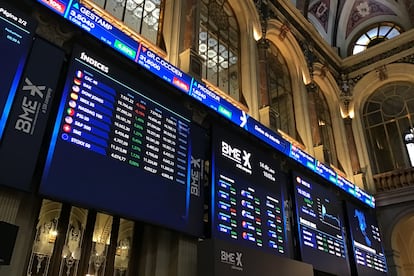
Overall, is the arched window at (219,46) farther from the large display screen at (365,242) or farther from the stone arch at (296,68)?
the large display screen at (365,242)

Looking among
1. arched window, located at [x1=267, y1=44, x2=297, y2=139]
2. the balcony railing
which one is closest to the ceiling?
arched window, located at [x1=267, y1=44, x2=297, y2=139]

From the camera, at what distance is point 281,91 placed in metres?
9.88

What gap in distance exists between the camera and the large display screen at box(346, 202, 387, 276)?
820 cm

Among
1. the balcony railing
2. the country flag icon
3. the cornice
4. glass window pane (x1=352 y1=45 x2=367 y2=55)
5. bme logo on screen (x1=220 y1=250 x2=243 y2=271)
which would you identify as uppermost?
glass window pane (x1=352 y1=45 x2=367 y2=55)

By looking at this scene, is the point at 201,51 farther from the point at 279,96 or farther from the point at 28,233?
the point at 28,233

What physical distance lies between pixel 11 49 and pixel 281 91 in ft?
23.5

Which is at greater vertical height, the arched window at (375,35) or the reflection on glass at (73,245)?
the arched window at (375,35)

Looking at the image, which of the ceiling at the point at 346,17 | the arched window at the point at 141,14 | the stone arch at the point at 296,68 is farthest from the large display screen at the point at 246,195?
the ceiling at the point at 346,17

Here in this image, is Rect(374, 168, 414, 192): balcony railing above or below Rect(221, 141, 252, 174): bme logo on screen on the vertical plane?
above

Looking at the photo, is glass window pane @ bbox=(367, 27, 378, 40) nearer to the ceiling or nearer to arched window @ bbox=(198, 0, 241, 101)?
the ceiling

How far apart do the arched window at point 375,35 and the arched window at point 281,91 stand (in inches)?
179

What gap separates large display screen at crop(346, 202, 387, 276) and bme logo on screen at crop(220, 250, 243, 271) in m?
3.97

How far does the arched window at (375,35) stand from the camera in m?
12.8

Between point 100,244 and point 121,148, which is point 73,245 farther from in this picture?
point 121,148
